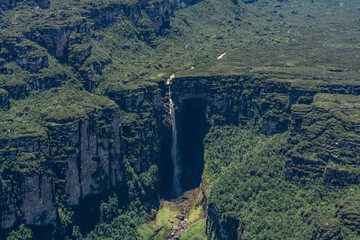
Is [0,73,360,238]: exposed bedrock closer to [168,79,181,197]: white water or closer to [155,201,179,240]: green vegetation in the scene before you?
[168,79,181,197]: white water

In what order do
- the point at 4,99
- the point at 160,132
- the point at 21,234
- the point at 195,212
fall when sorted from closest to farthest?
the point at 21,234 < the point at 4,99 < the point at 195,212 < the point at 160,132

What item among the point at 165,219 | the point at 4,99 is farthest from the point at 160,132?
the point at 4,99

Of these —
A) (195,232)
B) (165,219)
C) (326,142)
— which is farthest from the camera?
(165,219)

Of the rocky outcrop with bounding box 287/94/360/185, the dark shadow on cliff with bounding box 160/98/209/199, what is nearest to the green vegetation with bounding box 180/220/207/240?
the dark shadow on cliff with bounding box 160/98/209/199

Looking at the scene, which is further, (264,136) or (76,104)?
(264,136)

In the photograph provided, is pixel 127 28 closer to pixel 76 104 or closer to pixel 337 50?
pixel 76 104

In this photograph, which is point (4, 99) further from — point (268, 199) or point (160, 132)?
point (268, 199)

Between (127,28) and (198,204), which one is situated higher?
(127,28)

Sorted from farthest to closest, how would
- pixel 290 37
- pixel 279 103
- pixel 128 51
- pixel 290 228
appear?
pixel 290 37
pixel 128 51
pixel 279 103
pixel 290 228

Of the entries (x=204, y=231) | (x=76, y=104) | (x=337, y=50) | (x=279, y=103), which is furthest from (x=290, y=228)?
(x=337, y=50)
